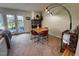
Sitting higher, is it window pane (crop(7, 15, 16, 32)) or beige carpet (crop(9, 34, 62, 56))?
window pane (crop(7, 15, 16, 32))

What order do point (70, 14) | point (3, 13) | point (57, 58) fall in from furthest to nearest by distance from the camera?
point (70, 14)
point (3, 13)
point (57, 58)

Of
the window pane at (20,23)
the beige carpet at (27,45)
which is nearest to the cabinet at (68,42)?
the beige carpet at (27,45)

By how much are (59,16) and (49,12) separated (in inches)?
4.7

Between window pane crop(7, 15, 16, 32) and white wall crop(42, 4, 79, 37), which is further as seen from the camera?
white wall crop(42, 4, 79, 37)

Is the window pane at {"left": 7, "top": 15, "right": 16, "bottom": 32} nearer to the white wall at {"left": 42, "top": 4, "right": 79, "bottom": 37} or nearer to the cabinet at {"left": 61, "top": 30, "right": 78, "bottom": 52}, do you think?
the white wall at {"left": 42, "top": 4, "right": 79, "bottom": 37}

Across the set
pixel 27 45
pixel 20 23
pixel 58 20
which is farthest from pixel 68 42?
pixel 20 23

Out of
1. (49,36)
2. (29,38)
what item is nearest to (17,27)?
(29,38)

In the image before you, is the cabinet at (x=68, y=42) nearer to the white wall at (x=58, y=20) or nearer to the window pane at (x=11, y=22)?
the white wall at (x=58, y=20)

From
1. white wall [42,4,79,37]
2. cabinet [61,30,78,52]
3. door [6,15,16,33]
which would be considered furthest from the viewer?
cabinet [61,30,78,52]

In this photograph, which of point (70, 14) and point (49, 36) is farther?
point (49, 36)

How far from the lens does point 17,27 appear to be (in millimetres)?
809

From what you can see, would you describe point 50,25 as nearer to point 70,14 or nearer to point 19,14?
point 70,14

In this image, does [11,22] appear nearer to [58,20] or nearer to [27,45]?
[27,45]

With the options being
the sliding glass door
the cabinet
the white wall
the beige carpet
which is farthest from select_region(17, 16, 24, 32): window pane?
the cabinet
